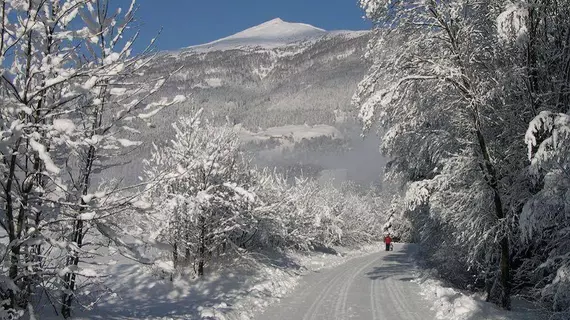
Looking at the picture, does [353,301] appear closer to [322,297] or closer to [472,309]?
[322,297]

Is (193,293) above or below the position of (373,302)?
above

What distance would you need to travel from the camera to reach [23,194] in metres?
4.59

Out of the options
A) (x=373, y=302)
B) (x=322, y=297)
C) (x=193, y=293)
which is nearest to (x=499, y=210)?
(x=373, y=302)

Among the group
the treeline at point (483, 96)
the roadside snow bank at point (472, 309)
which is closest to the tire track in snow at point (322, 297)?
the roadside snow bank at point (472, 309)

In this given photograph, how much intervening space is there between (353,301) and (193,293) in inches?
215

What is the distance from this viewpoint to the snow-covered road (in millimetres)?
11461

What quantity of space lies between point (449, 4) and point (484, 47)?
157cm

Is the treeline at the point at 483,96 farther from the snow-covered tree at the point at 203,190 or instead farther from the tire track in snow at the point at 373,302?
the snow-covered tree at the point at 203,190

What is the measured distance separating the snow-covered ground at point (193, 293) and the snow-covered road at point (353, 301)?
71 centimetres

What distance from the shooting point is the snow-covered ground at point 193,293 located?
10664mm

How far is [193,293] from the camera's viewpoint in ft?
48.3

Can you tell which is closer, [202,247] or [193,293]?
[193,293]

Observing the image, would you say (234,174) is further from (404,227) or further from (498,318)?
(404,227)

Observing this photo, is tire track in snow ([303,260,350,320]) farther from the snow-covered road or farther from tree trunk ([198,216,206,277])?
tree trunk ([198,216,206,277])
